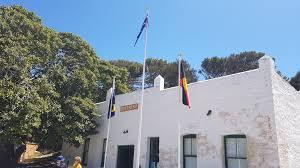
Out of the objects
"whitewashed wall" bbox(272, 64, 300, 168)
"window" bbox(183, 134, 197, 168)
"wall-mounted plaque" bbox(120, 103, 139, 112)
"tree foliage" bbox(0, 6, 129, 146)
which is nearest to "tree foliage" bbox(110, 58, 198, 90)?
"tree foliage" bbox(0, 6, 129, 146)

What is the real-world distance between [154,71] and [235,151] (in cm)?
2831

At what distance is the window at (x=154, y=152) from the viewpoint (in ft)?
59.2

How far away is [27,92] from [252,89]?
11743mm

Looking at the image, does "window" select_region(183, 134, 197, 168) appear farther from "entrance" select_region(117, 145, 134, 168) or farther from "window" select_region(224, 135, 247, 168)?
"entrance" select_region(117, 145, 134, 168)

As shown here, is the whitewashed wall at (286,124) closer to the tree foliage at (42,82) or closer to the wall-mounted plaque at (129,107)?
the wall-mounted plaque at (129,107)

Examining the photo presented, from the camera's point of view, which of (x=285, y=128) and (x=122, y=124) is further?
(x=122, y=124)

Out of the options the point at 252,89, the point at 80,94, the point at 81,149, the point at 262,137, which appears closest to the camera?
the point at 262,137

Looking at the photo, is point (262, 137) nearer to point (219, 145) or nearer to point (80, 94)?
point (219, 145)

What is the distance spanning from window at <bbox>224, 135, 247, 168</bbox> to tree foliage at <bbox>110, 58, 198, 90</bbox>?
82.0ft

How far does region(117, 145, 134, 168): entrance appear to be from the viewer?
20172mm

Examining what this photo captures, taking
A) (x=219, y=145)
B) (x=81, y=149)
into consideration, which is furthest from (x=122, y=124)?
(x=219, y=145)

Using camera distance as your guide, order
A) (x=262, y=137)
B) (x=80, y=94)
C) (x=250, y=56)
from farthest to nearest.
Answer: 1. (x=250, y=56)
2. (x=80, y=94)
3. (x=262, y=137)

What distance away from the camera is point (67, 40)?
23938 mm

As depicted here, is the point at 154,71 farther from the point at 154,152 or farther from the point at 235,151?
the point at 235,151
